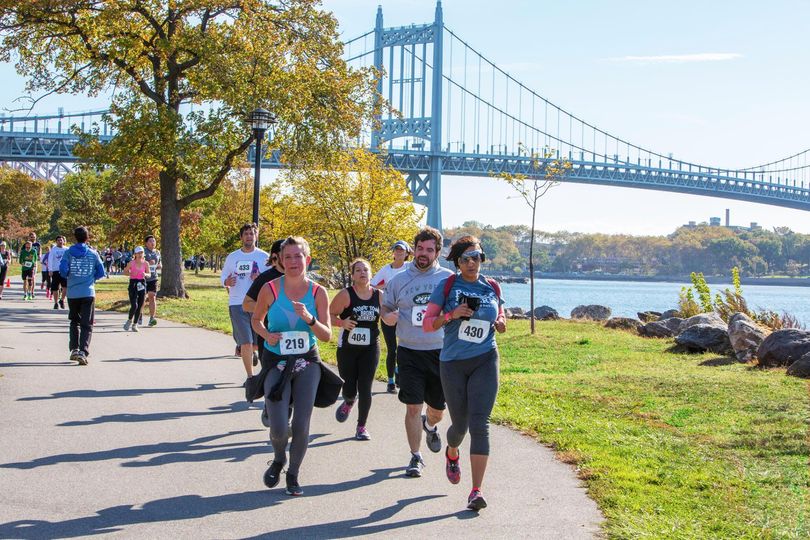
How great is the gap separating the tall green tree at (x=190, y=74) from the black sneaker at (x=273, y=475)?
1813 centimetres

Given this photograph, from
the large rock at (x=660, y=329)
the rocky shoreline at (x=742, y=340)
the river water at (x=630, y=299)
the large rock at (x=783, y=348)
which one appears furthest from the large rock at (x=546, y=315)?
the large rock at (x=783, y=348)

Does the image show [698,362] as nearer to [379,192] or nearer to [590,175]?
[379,192]

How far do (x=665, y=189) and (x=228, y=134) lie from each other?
6217 cm

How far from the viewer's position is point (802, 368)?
41.2ft

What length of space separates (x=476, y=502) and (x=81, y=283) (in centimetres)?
808

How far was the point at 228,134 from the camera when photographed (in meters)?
24.6

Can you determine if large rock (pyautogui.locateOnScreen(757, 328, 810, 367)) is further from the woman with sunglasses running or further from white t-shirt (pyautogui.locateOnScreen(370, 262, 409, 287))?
the woman with sunglasses running

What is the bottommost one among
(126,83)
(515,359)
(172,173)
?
(515,359)

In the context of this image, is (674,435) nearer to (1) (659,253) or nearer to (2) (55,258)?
(2) (55,258)

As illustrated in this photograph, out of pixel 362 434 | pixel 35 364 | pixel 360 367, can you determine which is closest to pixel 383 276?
pixel 360 367

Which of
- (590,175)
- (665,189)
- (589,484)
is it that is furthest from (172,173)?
(665,189)

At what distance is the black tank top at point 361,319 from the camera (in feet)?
26.0

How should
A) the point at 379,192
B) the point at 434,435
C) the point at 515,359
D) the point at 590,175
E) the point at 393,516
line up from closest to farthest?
the point at 393,516
the point at 434,435
the point at 515,359
the point at 379,192
the point at 590,175

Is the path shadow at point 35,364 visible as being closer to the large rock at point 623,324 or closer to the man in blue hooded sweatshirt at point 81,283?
the man in blue hooded sweatshirt at point 81,283
